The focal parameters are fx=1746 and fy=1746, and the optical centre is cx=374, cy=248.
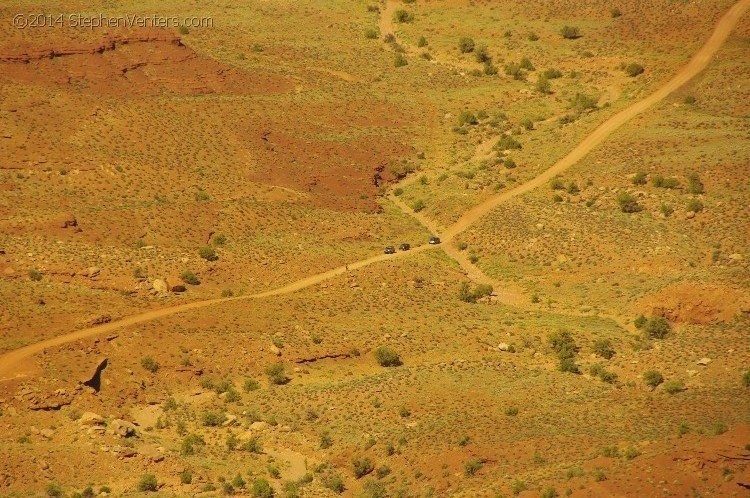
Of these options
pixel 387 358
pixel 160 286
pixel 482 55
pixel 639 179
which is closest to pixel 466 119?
pixel 482 55

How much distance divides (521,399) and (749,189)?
23.6 meters

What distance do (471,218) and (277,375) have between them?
2084 centimetres

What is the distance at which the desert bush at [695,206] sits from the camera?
8444 centimetres

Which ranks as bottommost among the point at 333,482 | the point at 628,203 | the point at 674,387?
the point at 333,482

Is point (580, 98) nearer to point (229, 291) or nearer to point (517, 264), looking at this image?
point (517, 264)

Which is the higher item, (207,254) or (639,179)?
(639,179)

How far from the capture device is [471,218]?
88125 mm

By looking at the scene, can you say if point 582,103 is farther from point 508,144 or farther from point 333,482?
point 333,482

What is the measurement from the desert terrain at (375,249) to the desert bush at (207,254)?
116 mm

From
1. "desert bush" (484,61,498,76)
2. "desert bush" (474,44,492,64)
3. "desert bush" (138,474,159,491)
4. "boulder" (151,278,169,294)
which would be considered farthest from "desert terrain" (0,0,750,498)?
"desert bush" (484,61,498,76)

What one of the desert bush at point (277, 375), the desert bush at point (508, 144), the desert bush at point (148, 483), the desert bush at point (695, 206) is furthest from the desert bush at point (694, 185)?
the desert bush at point (148, 483)

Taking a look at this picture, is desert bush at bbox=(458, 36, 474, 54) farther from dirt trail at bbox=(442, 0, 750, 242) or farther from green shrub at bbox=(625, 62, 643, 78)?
dirt trail at bbox=(442, 0, 750, 242)

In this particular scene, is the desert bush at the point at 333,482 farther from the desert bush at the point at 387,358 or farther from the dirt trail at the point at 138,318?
the dirt trail at the point at 138,318

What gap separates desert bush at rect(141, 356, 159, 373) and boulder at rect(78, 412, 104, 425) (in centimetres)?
473
